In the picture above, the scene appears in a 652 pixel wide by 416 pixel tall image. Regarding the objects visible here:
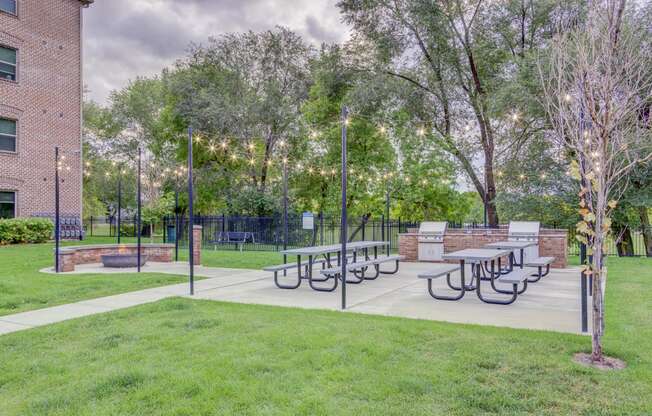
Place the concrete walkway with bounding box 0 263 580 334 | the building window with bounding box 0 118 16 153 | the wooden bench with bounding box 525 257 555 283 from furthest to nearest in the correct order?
the building window with bounding box 0 118 16 153 < the wooden bench with bounding box 525 257 555 283 < the concrete walkway with bounding box 0 263 580 334

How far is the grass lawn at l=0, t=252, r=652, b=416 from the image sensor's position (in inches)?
127

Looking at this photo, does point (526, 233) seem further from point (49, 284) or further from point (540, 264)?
point (49, 284)

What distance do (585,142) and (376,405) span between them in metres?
3.14

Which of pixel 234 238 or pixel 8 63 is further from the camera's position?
pixel 234 238

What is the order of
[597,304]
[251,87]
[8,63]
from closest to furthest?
[597,304] → [8,63] → [251,87]

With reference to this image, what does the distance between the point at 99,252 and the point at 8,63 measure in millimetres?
11294

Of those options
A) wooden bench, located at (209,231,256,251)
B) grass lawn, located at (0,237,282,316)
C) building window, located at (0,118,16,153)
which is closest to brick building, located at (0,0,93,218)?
building window, located at (0,118,16,153)

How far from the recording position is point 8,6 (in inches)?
733

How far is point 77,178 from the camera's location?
20.8 meters

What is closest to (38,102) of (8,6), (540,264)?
(8,6)

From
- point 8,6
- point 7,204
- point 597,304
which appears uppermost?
point 8,6

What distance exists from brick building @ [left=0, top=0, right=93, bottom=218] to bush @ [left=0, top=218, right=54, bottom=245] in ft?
3.97

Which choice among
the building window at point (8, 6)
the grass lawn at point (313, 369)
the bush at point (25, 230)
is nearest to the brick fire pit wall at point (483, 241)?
the grass lawn at point (313, 369)

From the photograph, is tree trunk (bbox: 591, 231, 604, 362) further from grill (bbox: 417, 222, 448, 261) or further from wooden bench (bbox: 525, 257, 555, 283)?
grill (bbox: 417, 222, 448, 261)
